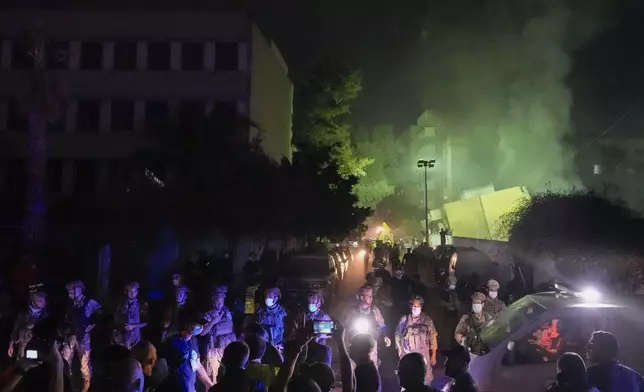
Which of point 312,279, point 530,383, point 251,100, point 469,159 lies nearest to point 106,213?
point 312,279

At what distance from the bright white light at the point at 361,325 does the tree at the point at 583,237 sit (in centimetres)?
891

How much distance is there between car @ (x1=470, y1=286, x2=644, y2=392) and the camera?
618cm

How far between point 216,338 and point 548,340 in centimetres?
397

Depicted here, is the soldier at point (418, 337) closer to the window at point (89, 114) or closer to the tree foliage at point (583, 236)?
the tree foliage at point (583, 236)

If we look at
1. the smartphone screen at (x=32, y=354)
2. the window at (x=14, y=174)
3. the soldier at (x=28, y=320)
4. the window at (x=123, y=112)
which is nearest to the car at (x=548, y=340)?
the smartphone screen at (x=32, y=354)

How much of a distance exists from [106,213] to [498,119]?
51525 millimetres

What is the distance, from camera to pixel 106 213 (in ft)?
66.7

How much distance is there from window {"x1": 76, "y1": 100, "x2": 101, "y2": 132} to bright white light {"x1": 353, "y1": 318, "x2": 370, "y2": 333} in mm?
27144

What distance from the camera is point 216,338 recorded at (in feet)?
24.5

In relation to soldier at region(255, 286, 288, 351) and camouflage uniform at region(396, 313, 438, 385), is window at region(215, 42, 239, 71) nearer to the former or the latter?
soldier at region(255, 286, 288, 351)

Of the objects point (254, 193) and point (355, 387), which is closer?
point (355, 387)

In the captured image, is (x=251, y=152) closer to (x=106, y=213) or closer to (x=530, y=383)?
(x=106, y=213)

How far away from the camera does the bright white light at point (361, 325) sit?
793 cm

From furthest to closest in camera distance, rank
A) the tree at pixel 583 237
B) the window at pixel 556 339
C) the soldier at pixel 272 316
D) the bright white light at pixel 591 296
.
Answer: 1. the tree at pixel 583 237
2. the soldier at pixel 272 316
3. the bright white light at pixel 591 296
4. the window at pixel 556 339
